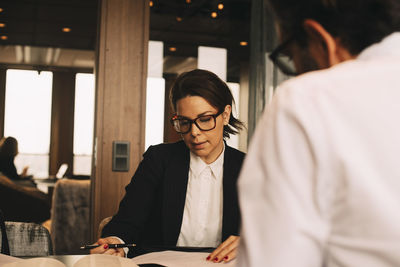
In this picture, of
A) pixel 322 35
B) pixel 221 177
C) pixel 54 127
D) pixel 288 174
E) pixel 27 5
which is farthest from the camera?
pixel 54 127

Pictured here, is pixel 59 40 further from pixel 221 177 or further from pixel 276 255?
pixel 276 255

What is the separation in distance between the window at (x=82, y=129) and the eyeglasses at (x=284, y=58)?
960 centimetres

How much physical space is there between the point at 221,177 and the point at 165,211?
1.02ft

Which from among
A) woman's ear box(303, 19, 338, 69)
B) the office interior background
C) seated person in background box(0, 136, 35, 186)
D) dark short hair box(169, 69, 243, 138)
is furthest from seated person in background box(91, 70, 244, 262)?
seated person in background box(0, 136, 35, 186)

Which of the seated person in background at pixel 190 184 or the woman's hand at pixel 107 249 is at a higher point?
the seated person in background at pixel 190 184

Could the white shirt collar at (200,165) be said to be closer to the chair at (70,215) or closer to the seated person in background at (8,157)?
the chair at (70,215)

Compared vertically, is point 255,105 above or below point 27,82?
below

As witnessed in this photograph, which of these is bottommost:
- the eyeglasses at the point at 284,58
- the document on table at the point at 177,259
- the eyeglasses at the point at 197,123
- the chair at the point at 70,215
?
the chair at the point at 70,215

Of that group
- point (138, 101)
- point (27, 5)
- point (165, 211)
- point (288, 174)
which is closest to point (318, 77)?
point (288, 174)

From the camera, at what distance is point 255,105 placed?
3.30 m

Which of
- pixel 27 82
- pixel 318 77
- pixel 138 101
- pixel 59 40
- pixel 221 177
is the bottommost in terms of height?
pixel 221 177

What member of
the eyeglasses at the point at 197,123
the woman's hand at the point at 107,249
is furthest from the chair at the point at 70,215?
the woman's hand at the point at 107,249

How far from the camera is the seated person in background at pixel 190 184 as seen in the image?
198cm

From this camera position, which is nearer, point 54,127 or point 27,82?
point 27,82
